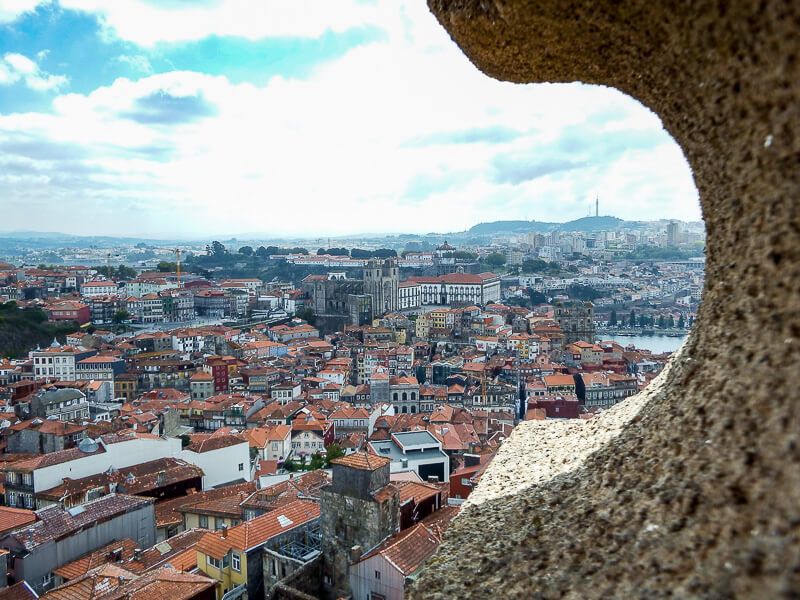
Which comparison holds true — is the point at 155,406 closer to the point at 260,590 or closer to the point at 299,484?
the point at 299,484

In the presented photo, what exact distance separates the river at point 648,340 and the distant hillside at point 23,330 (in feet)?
96.6

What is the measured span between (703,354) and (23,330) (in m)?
34.1

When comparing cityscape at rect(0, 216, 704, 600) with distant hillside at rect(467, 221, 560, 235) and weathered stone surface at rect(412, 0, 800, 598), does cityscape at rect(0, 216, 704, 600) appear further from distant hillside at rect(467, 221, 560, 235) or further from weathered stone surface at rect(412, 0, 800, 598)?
distant hillside at rect(467, 221, 560, 235)

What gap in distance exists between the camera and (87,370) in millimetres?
23875

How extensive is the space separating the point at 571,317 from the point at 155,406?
20.9m

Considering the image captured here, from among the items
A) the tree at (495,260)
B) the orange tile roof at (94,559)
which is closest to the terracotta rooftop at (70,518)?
the orange tile roof at (94,559)

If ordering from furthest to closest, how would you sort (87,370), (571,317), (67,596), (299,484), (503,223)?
(503,223)
(571,317)
(87,370)
(299,484)
(67,596)

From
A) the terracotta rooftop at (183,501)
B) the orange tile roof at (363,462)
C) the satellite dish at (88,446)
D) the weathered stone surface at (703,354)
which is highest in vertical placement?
the weathered stone surface at (703,354)

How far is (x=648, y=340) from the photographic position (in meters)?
41.5

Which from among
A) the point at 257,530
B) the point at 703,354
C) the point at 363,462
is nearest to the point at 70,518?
the point at 257,530

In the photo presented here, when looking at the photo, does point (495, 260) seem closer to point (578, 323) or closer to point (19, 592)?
point (578, 323)

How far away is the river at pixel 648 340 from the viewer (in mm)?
38622

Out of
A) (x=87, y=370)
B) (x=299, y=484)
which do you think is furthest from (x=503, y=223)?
(x=299, y=484)

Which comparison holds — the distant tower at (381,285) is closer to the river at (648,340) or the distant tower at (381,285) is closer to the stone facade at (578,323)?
the stone facade at (578,323)
